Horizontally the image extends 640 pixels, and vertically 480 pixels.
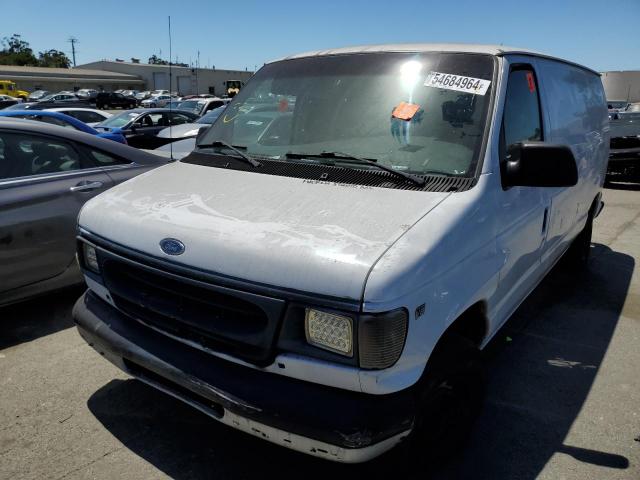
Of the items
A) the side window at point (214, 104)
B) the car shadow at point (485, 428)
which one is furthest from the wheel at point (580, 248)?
the side window at point (214, 104)

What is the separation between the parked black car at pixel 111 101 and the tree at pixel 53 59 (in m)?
76.4

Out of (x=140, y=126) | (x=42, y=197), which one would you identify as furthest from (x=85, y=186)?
(x=140, y=126)

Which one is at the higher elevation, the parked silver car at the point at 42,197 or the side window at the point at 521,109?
the side window at the point at 521,109

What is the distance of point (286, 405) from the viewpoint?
1.98 m

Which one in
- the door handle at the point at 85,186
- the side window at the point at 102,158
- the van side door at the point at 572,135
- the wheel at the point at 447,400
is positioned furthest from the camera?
the side window at the point at 102,158

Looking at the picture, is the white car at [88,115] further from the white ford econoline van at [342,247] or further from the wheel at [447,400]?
the wheel at [447,400]

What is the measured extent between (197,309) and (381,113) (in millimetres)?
1414

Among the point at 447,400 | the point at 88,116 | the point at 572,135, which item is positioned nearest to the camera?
the point at 447,400

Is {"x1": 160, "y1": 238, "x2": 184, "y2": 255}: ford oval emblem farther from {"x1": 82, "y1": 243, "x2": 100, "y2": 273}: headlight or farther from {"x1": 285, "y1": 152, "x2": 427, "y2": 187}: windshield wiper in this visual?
{"x1": 285, "y1": 152, "x2": 427, "y2": 187}: windshield wiper

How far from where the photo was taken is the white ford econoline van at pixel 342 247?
6.40 ft

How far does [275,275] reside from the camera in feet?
6.55

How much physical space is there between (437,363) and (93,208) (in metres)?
1.88

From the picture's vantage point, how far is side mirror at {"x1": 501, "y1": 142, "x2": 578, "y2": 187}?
2.50m

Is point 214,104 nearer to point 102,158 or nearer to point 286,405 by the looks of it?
point 102,158
